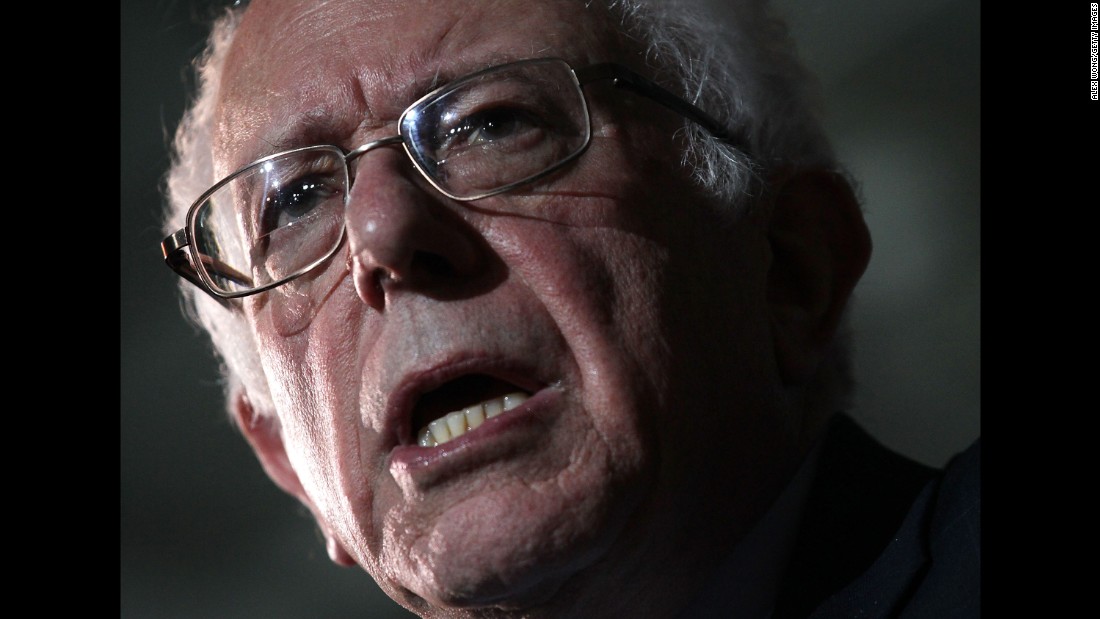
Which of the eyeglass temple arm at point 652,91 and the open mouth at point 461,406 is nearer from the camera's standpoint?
the open mouth at point 461,406

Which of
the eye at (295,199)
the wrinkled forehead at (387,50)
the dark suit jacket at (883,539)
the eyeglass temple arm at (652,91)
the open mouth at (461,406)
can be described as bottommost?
the dark suit jacket at (883,539)

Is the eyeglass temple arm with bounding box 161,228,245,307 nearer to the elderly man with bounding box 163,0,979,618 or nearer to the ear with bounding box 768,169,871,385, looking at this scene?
the elderly man with bounding box 163,0,979,618

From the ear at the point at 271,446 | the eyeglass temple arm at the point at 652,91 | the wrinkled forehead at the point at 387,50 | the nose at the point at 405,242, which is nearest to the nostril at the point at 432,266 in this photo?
the nose at the point at 405,242

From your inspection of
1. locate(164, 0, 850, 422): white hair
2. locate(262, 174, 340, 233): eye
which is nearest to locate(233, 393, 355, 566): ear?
locate(164, 0, 850, 422): white hair

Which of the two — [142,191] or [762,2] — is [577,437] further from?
[142,191]

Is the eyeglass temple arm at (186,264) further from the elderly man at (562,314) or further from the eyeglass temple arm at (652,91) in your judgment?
the eyeglass temple arm at (652,91)

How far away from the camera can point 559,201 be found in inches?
49.6

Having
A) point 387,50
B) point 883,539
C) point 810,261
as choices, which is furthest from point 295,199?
point 883,539

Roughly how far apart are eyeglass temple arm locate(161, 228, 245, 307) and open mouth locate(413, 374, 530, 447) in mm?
463

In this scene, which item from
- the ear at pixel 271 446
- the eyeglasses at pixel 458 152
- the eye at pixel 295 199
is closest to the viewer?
the eyeglasses at pixel 458 152

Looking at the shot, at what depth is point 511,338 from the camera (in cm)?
117

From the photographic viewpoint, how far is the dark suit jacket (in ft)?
4.00

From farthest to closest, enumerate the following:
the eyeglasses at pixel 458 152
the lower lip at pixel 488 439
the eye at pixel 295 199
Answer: the eye at pixel 295 199 < the eyeglasses at pixel 458 152 < the lower lip at pixel 488 439

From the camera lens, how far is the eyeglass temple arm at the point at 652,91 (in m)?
1.34
